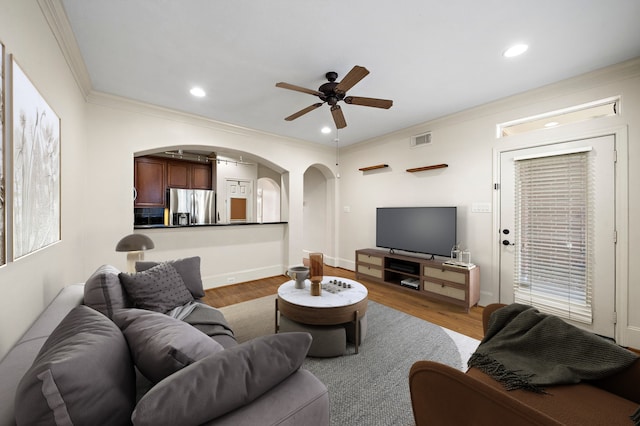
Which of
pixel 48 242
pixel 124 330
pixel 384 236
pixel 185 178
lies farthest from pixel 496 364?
pixel 185 178

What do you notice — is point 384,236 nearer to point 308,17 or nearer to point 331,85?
point 331,85

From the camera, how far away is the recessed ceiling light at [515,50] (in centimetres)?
206

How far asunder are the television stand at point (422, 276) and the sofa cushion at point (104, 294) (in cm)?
335

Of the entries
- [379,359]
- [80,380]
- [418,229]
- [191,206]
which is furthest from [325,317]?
[191,206]

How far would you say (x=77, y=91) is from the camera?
7.99ft

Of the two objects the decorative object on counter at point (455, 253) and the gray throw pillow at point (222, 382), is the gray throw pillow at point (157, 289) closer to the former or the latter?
the gray throw pillow at point (222, 382)

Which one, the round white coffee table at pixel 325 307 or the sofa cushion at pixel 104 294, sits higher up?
the sofa cushion at pixel 104 294

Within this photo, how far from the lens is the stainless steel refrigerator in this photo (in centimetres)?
554

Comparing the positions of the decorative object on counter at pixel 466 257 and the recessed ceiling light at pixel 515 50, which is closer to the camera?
the recessed ceiling light at pixel 515 50

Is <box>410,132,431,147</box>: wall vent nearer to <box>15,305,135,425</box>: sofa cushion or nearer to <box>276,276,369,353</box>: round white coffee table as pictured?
<box>276,276,369,353</box>: round white coffee table

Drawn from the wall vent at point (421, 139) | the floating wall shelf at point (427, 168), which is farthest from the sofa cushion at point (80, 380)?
the wall vent at point (421, 139)

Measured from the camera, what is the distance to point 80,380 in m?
0.63

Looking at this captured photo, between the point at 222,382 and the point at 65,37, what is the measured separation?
270 centimetres

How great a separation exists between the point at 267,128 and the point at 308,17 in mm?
2440
